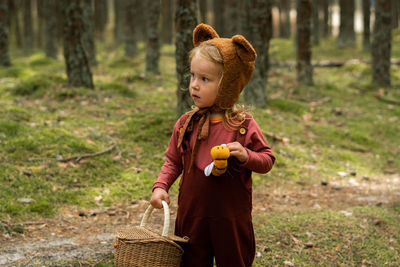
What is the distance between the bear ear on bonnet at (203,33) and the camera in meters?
3.05

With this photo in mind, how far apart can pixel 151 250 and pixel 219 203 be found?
21.2 inches

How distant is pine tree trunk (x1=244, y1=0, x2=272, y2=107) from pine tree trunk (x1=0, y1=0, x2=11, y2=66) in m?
9.83

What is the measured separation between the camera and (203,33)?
3.09m

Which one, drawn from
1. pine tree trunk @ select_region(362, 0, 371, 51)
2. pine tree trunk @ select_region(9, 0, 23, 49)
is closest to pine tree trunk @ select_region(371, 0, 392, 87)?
pine tree trunk @ select_region(362, 0, 371, 51)

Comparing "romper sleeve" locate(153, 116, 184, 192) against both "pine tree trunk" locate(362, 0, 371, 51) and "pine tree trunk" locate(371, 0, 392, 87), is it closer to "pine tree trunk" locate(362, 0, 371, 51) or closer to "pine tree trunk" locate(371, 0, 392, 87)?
"pine tree trunk" locate(371, 0, 392, 87)

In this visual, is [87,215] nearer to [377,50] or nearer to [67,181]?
[67,181]

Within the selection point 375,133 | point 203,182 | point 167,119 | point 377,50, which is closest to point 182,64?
point 167,119

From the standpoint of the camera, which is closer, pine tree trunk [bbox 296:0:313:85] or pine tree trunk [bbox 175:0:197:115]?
pine tree trunk [bbox 175:0:197:115]

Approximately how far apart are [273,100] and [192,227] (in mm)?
8557

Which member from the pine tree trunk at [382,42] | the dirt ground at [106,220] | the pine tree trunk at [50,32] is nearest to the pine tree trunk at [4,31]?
the pine tree trunk at [50,32]

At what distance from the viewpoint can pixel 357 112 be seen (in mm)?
11164

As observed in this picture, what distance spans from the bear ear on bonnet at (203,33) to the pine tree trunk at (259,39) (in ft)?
22.9

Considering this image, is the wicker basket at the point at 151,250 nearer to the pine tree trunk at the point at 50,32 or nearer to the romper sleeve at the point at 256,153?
the romper sleeve at the point at 256,153

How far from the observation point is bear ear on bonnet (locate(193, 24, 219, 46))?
10.0 feet
